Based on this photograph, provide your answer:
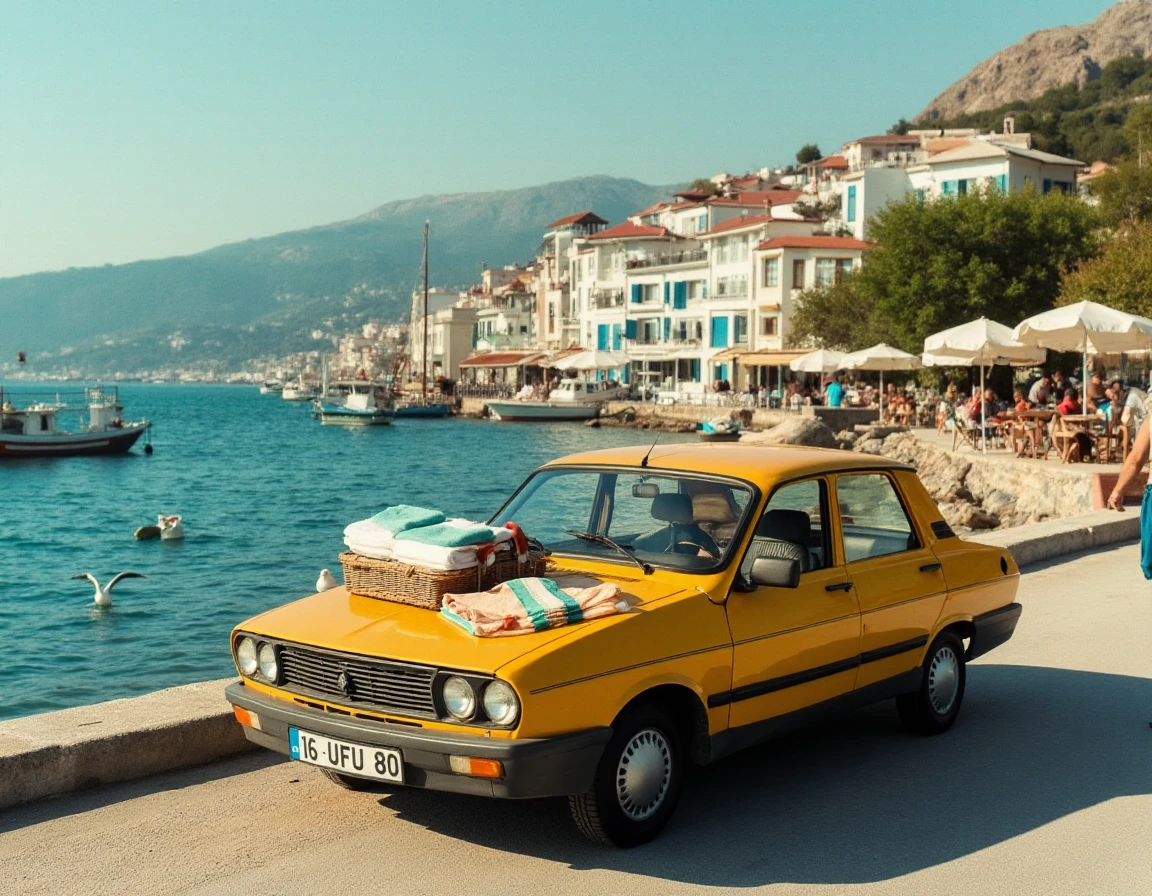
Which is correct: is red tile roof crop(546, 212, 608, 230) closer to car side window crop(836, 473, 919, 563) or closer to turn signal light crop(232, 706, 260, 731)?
car side window crop(836, 473, 919, 563)

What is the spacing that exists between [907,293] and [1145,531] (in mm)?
42383

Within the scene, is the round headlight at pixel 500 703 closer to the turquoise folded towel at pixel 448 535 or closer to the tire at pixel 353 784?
the turquoise folded towel at pixel 448 535

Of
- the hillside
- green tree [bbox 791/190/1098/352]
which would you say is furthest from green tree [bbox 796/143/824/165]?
green tree [bbox 791/190/1098/352]

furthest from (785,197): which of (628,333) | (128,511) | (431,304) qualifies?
(431,304)

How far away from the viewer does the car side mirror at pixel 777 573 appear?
533cm

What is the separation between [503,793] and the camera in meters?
4.49

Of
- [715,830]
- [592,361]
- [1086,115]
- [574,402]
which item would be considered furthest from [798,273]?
[1086,115]

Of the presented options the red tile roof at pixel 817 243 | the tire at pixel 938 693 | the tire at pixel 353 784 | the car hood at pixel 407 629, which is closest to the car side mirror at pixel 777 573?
the car hood at pixel 407 629

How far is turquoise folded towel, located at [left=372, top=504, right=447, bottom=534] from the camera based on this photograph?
221 inches

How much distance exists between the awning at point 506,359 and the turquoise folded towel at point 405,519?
311 ft

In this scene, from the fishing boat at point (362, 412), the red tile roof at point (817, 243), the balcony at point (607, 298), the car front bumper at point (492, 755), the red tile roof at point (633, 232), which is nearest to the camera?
the car front bumper at point (492, 755)

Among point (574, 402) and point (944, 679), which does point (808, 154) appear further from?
point (944, 679)

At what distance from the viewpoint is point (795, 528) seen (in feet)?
19.0

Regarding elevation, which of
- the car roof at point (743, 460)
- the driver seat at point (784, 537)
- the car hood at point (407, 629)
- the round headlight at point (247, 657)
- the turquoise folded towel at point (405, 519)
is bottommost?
the round headlight at point (247, 657)
